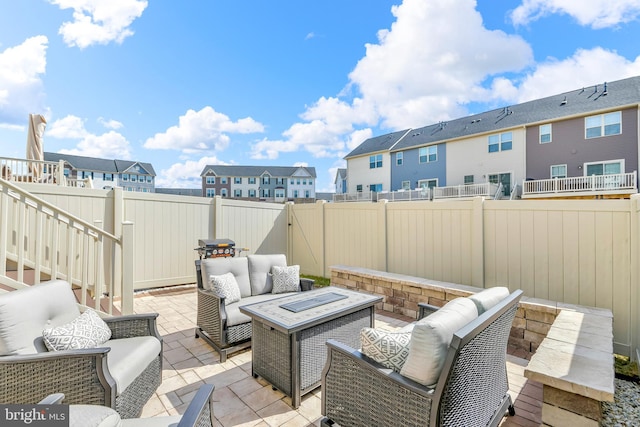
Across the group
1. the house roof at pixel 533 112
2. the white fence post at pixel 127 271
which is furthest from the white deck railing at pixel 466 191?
the white fence post at pixel 127 271

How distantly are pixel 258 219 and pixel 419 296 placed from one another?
4.83m

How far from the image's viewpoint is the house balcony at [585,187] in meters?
11.4

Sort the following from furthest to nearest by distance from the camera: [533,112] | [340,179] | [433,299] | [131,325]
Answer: [340,179] → [533,112] → [433,299] → [131,325]

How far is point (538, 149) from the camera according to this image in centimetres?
1397

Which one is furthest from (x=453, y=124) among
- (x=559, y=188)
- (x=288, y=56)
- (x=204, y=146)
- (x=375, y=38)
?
(x=204, y=146)

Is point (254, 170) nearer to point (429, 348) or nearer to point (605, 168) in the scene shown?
point (605, 168)

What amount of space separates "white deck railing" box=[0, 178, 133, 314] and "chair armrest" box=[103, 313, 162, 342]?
44.4 inches

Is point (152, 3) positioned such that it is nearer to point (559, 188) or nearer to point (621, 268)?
point (621, 268)

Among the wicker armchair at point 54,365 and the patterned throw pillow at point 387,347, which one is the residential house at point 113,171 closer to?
the wicker armchair at point 54,365

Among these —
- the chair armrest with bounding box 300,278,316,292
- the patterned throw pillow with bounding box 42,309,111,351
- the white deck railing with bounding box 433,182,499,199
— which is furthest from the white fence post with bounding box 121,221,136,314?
the white deck railing with bounding box 433,182,499,199

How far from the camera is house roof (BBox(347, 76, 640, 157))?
12.5 meters

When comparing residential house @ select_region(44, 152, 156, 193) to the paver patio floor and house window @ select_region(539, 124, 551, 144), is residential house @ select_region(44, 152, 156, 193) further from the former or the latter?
house window @ select_region(539, 124, 551, 144)

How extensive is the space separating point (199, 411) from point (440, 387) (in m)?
1.22

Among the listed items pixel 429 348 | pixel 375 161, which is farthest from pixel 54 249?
pixel 375 161
